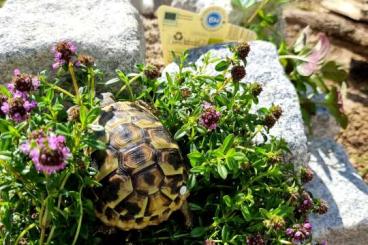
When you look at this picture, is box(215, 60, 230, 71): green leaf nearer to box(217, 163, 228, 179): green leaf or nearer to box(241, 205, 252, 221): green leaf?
box(217, 163, 228, 179): green leaf

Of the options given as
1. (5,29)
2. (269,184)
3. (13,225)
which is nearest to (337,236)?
(269,184)

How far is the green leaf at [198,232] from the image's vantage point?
6.82ft

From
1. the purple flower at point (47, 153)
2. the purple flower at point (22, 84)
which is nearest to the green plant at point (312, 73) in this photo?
the purple flower at point (22, 84)

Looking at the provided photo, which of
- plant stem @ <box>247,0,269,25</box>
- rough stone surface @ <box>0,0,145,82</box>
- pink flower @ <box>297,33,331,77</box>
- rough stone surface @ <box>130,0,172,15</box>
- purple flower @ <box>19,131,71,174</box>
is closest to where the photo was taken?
purple flower @ <box>19,131,71,174</box>

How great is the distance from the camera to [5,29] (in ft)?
8.19

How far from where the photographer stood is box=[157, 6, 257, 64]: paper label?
294cm

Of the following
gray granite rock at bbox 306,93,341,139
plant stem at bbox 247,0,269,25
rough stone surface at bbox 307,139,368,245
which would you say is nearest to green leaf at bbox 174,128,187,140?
rough stone surface at bbox 307,139,368,245

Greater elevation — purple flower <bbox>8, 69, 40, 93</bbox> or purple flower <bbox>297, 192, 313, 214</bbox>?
purple flower <bbox>8, 69, 40, 93</bbox>

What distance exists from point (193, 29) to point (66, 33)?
71 centimetres

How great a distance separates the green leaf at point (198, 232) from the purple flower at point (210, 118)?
340 millimetres

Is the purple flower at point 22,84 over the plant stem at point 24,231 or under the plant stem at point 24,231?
over

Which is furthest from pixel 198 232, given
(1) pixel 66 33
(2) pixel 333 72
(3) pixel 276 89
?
(2) pixel 333 72

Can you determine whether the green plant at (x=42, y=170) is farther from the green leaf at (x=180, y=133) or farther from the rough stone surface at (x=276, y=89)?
the rough stone surface at (x=276, y=89)

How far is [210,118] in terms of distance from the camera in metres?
2.07
